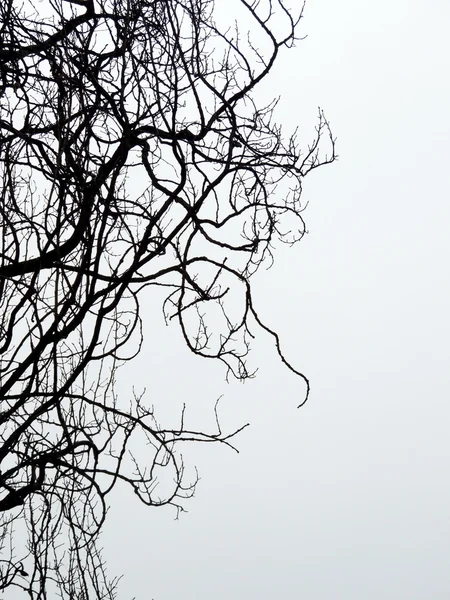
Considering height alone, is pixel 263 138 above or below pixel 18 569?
above

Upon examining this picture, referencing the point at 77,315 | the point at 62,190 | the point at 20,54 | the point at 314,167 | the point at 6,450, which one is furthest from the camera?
the point at 314,167

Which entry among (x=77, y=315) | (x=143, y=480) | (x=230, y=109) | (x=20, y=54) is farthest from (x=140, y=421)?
(x=20, y=54)

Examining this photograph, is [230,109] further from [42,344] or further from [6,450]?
[6,450]

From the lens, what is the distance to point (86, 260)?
1397mm

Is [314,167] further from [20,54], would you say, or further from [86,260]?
[86,260]

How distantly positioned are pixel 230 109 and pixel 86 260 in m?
0.57

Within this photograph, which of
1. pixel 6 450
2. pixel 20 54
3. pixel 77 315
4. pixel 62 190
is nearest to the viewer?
pixel 62 190

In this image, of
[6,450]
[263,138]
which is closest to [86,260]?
[6,450]

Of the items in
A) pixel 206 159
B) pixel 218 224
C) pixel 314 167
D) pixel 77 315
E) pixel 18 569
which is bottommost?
pixel 18 569

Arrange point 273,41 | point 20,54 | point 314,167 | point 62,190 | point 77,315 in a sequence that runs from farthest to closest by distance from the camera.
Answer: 1. point 314,167
2. point 273,41
3. point 20,54
4. point 77,315
5. point 62,190

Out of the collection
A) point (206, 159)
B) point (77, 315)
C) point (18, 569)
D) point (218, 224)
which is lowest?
point (18, 569)

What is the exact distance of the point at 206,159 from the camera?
194cm

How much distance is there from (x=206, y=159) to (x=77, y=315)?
26.2 inches

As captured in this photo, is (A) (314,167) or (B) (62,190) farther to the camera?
(A) (314,167)
